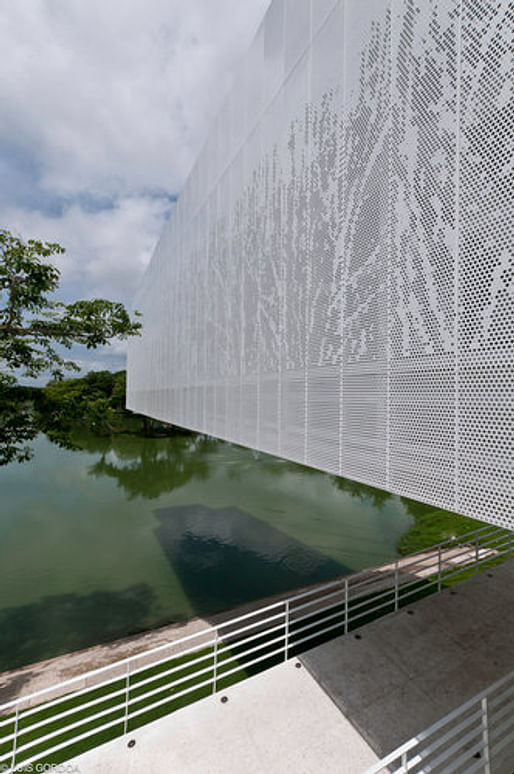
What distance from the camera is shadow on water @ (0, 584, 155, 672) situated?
8.77 meters

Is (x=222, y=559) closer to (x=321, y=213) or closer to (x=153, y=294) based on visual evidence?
(x=321, y=213)

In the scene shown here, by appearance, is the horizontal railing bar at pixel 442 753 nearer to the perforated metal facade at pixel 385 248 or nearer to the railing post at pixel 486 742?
the railing post at pixel 486 742

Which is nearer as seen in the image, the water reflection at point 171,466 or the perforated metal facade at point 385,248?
the perforated metal facade at point 385,248

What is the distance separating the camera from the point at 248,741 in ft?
14.8

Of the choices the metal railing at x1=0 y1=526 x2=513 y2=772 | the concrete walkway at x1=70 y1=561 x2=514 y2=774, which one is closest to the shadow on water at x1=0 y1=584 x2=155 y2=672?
the metal railing at x1=0 y1=526 x2=513 y2=772

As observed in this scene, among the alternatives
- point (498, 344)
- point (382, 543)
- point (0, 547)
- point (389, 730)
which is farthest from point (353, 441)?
point (0, 547)

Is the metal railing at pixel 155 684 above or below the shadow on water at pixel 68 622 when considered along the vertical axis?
above

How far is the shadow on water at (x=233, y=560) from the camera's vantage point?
11.0 m

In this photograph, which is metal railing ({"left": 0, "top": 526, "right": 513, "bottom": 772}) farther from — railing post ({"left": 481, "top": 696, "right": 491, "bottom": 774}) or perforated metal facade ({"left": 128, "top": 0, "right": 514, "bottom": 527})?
perforated metal facade ({"left": 128, "top": 0, "right": 514, "bottom": 527})

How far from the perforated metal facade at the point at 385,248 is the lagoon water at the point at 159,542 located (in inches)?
247

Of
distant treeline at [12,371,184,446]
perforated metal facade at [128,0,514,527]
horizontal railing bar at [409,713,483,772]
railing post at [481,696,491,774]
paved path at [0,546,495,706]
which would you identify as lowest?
paved path at [0,546,495,706]

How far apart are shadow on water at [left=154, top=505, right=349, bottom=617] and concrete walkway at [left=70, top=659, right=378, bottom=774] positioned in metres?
4.81

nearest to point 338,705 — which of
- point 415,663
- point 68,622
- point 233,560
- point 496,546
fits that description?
point 415,663

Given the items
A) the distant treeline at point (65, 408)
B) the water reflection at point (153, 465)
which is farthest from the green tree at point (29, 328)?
the water reflection at point (153, 465)
